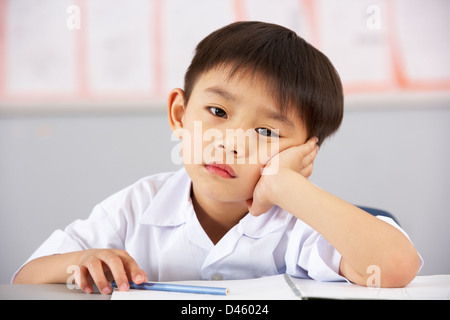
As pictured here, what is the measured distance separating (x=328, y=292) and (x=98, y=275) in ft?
0.83

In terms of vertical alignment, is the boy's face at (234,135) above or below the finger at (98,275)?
above

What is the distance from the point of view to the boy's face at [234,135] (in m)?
0.63

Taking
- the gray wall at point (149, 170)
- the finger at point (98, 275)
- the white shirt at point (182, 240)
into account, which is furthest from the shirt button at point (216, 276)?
the gray wall at point (149, 170)

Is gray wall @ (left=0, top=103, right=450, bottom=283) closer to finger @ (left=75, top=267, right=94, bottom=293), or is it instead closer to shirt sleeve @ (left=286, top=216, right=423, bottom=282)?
shirt sleeve @ (left=286, top=216, right=423, bottom=282)

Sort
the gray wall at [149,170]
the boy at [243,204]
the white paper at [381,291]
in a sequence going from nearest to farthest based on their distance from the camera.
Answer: the white paper at [381,291]
the boy at [243,204]
the gray wall at [149,170]

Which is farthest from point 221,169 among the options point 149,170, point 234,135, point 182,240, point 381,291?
point 149,170

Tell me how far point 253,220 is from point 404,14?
2.59 feet

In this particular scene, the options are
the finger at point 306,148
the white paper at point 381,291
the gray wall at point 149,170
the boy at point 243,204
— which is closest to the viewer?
the white paper at point 381,291

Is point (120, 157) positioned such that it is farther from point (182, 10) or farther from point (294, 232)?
point (294, 232)

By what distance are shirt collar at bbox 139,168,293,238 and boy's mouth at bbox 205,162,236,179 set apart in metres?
0.11

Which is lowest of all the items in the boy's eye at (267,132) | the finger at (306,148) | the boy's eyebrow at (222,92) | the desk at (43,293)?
the desk at (43,293)

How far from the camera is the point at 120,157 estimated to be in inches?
48.1

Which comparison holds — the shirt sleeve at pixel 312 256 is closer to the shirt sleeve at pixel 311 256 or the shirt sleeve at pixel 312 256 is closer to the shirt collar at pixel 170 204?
the shirt sleeve at pixel 311 256
